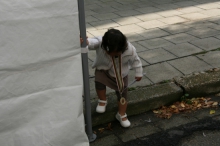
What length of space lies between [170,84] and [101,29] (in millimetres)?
2482

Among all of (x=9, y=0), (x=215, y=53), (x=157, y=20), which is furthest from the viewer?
(x=157, y=20)

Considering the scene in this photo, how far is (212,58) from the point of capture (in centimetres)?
478

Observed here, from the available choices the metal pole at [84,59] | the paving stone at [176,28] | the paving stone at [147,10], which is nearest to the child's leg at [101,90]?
the metal pole at [84,59]

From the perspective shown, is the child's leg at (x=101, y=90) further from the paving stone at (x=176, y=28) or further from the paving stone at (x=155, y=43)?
the paving stone at (x=176, y=28)

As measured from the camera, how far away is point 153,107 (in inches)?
152

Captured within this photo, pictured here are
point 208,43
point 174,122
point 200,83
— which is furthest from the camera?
point 208,43

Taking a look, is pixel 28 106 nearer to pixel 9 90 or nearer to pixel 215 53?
pixel 9 90

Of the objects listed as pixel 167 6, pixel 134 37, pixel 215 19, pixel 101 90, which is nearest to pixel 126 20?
pixel 134 37

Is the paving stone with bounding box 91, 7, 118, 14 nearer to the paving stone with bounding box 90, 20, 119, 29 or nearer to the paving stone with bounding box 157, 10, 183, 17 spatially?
the paving stone with bounding box 90, 20, 119, 29

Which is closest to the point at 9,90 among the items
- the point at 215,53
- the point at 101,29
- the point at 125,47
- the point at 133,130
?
the point at 125,47

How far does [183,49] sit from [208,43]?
535mm

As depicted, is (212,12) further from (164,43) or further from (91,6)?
(91,6)

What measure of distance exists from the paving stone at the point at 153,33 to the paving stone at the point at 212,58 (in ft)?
3.58

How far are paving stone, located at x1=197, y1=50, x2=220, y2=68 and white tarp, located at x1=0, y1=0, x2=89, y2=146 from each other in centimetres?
265
